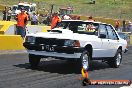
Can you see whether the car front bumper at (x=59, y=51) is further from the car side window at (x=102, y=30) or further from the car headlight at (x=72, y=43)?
the car side window at (x=102, y=30)

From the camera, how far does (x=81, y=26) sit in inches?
566

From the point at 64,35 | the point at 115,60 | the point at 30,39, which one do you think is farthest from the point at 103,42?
the point at 30,39

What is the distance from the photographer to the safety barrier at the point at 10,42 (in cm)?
1873

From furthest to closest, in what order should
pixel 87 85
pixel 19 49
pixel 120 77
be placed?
pixel 19 49 → pixel 120 77 → pixel 87 85

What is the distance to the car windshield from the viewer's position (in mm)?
14055

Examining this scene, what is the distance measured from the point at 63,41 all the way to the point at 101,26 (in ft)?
7.71

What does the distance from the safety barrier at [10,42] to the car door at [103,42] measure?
18.6 feet

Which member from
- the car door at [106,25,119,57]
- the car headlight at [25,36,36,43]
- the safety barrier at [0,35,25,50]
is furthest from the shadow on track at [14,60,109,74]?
the safety barrier at [0,35,25,50]

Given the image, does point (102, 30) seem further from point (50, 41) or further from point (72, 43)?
point (50, 41)

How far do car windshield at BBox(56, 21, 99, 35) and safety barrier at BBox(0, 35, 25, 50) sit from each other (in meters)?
4.81

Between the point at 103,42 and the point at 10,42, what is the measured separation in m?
6.16

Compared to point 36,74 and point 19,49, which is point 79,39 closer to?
point 36,74

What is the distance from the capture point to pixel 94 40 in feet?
44.3

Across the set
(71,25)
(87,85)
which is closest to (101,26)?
(71,25)
